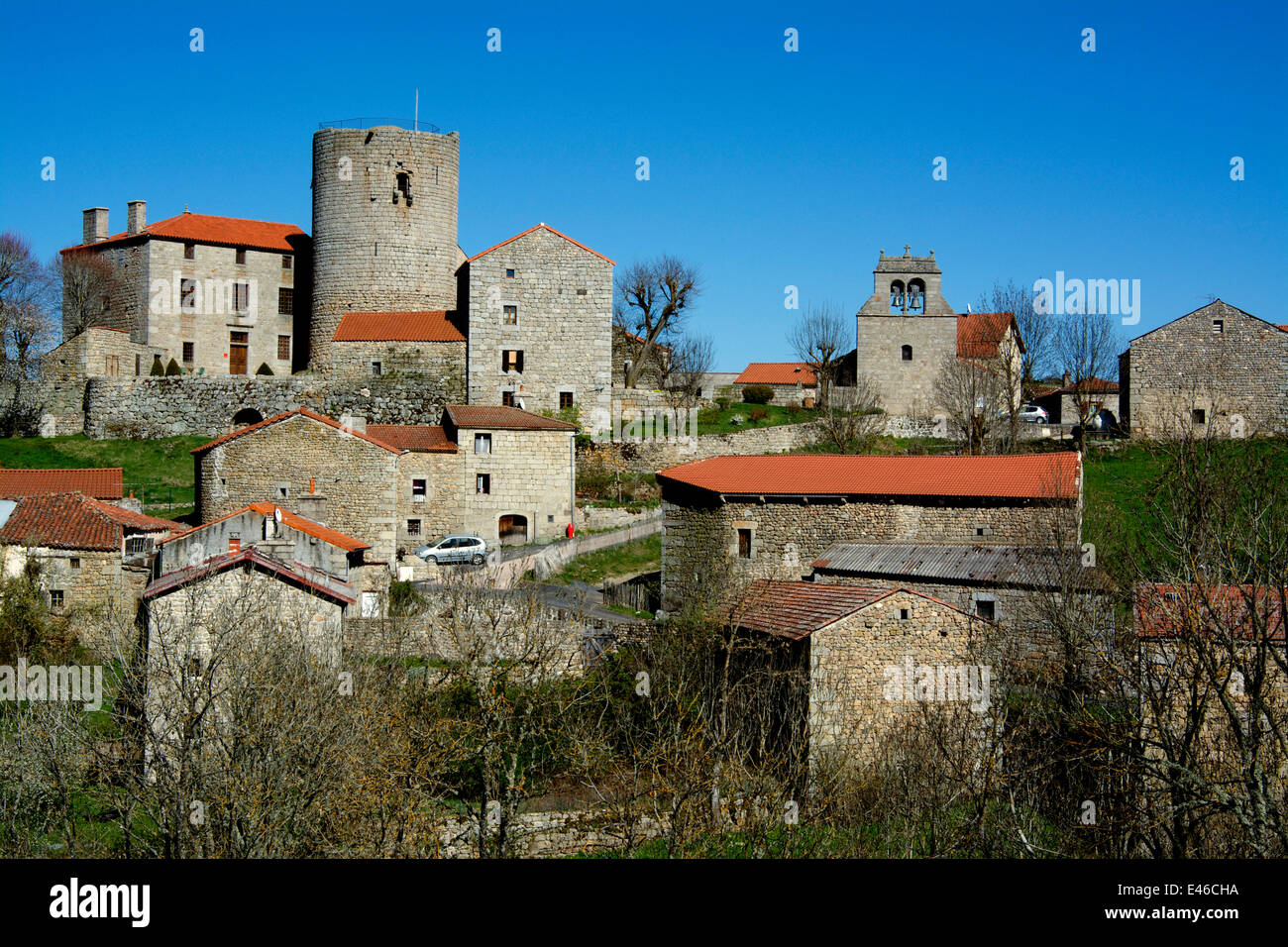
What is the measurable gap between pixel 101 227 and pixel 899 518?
4197 cm

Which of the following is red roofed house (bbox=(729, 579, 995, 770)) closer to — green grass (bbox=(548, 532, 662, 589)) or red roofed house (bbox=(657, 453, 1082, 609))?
red roofed house (bbox=(657, 453, 1082, 609))

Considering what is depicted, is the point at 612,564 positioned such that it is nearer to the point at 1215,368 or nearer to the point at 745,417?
the point at 745,417

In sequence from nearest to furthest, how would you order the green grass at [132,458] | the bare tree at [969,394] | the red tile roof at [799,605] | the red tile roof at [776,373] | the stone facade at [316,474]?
1. the red tile roof at [799,605]
2. the stone facade at [316,474]
3. the green grass at [132,458]
4. the bare tree at [969,394]
5. the red tile roof at [776,373]

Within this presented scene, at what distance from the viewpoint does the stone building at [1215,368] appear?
139 ft

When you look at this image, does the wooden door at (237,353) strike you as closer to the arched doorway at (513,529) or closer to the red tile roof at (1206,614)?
the arched doorway at (513,529)

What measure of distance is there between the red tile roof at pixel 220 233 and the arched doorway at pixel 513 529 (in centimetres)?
2259

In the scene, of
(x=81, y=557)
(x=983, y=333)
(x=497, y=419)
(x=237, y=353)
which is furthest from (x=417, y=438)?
(x=983, y=333)

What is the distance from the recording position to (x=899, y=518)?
85.2ft

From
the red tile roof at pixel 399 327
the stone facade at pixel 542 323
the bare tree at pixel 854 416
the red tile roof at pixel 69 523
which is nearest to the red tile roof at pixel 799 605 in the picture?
the red tile roof at pixel 69 523

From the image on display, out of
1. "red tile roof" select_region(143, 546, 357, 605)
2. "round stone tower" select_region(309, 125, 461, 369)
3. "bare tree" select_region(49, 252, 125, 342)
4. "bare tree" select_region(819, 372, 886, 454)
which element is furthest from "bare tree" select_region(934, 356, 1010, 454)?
"bare tree" select_region(49, 252, 125, 342)

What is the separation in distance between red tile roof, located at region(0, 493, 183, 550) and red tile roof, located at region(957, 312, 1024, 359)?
110ft

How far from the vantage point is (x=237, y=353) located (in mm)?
48250

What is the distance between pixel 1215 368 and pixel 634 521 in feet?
81.3

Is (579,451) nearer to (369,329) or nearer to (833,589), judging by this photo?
(369,329)
